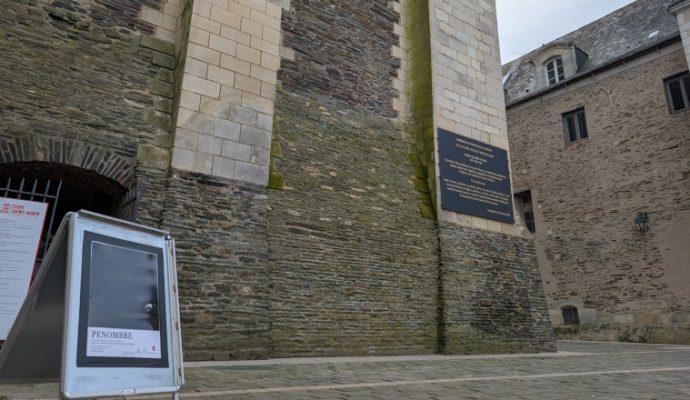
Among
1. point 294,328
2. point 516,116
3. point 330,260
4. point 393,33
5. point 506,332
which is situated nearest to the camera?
point 294,328

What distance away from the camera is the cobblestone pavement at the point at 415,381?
11.5 ft

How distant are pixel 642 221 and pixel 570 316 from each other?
3847mm

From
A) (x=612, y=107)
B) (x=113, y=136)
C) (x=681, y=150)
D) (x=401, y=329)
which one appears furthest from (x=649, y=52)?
(x=113, y=136)

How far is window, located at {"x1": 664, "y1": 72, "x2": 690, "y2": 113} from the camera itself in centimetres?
1382

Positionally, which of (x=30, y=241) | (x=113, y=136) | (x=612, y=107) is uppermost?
(x=612, y=107)

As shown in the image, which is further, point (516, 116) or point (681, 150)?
point (516, 116)

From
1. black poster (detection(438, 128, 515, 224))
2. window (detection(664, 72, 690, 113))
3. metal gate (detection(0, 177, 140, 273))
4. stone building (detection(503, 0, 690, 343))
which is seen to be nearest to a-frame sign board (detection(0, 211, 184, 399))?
metal gate (detection(0, 177, 140, 273))

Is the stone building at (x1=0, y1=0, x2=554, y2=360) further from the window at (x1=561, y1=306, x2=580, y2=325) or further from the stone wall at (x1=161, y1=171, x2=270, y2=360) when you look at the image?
the window at (x1=561, y1=306, x2=580, y2=325)

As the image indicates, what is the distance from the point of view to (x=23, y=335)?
2752 mm

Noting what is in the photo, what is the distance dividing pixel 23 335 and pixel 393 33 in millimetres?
8954

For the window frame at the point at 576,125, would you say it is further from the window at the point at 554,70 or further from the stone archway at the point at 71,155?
the stone archway at the point at 71,155

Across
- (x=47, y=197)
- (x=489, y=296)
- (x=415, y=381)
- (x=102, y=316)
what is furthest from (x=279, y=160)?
(x=102, y=316)

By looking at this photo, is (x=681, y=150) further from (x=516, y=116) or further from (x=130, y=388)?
(x=130, y=388)

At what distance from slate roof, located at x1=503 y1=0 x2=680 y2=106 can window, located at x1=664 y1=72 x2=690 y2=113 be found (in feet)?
4.02
